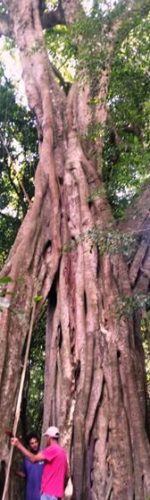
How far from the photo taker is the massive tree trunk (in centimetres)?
496

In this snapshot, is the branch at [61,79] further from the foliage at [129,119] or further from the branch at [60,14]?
the foliage at [129,119]

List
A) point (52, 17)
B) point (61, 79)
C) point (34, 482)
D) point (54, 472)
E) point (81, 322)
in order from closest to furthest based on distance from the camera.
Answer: point (54, 472) → point (34, 482) → point (81, 322) → point (61, 79) → point (52, 17)

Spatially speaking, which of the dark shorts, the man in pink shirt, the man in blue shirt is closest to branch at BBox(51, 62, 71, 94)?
the man in blue shirt

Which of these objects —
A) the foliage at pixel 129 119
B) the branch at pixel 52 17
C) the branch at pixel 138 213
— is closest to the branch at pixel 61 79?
the branch at pixel 52 17

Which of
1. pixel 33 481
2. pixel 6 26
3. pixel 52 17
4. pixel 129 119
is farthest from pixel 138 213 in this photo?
pixel 52 17

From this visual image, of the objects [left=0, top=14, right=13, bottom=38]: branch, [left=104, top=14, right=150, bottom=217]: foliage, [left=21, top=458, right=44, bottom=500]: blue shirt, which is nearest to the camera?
[left=21, top=458, right=44, bottom=500]: blue shirt

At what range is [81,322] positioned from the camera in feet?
19.0

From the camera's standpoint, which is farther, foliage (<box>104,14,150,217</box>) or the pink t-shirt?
foliage (<box>104,14,150,217</box>)

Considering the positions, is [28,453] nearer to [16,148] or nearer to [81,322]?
[81,322]

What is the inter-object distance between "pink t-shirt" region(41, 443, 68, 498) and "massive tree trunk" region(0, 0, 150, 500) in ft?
1.63

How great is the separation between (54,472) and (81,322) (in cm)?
176

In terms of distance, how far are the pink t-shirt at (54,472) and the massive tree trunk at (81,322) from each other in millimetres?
496

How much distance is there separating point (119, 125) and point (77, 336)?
3.50 metres

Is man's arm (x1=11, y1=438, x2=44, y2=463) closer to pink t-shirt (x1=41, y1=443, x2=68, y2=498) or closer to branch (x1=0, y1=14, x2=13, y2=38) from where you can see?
pink t-shirt (x1=41, y1=443, x2=68, y2=498)
